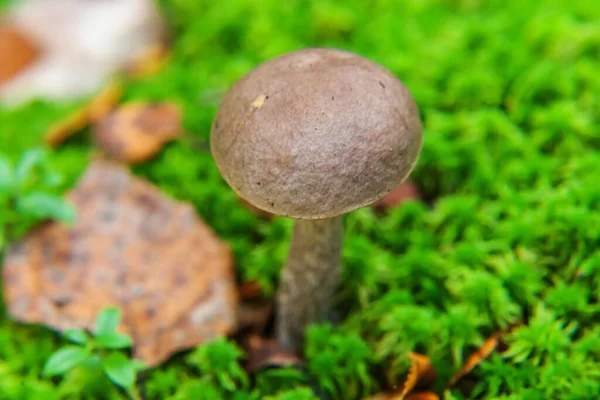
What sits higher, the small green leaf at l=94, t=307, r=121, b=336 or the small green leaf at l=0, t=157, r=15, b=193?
the small green leaf at l=0, t=157, r=15, b=193

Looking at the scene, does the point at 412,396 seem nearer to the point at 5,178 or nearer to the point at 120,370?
the point at 120,370

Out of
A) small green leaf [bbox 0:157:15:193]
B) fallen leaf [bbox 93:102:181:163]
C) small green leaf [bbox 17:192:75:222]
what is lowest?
fallen leaf [bbox 93:102:181:163]

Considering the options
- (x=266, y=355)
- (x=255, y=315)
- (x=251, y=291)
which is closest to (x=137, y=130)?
(x=251, y=291)

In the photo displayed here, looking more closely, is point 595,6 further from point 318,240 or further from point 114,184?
point 114,184

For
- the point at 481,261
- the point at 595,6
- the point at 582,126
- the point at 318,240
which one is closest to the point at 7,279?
the point at 318,240

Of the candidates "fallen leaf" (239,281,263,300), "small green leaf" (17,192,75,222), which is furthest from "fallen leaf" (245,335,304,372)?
"small green leaf" (17,192,75,222)

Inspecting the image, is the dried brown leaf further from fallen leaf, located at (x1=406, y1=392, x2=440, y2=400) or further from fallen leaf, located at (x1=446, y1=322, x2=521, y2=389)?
fallen leaf, located at (x1=406, y1=392, x2=440, y2=400)

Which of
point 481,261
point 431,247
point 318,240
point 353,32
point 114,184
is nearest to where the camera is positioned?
point 318,240
